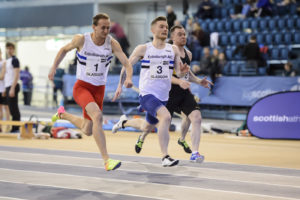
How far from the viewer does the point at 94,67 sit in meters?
7.33

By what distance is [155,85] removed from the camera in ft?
26.3

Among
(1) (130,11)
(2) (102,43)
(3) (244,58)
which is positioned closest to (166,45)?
(2) (102,43)

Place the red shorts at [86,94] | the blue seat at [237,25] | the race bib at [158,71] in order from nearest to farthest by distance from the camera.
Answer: the red shorts at [86,94] < the race bib at [158,71] < the blue seat at [237,25]

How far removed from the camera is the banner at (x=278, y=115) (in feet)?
45.9

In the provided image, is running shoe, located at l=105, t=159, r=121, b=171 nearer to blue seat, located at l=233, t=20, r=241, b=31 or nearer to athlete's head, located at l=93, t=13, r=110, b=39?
athlete's head, located at l=93, t=13, r=110, b=39

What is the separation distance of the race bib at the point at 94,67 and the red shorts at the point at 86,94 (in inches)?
6.6

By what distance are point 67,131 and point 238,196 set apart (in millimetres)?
9334

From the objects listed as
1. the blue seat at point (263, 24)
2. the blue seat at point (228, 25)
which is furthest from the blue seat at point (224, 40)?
the blue seat at point (263, 24)

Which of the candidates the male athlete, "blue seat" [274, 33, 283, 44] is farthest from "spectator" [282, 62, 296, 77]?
the male athlete

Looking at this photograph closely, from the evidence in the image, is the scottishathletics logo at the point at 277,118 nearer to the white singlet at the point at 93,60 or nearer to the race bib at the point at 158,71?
the race bib at the point at 158,71

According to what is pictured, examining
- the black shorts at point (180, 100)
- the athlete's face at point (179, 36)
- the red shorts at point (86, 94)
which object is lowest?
the black shorts at point (180, 100)

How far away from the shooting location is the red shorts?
7230 mm

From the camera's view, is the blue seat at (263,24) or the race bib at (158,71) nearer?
the race bib at (158,71)

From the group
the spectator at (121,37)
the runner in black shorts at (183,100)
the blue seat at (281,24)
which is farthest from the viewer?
the spectator at (121,37)
